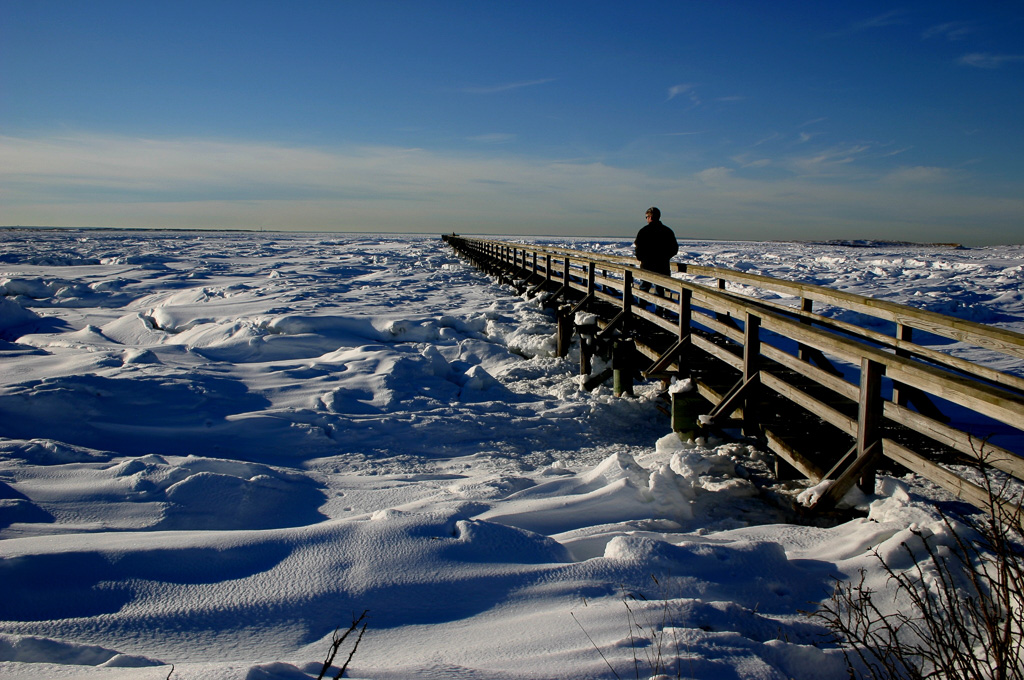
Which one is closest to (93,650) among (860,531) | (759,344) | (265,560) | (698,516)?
(265,560)

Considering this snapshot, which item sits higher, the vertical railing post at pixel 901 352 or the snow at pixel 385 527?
the vertical railing post at pixel 901 352

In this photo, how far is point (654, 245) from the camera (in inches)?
354

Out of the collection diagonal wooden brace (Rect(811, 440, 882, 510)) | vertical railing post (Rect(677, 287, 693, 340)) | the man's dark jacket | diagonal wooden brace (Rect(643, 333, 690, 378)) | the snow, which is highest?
the man's dark jacket

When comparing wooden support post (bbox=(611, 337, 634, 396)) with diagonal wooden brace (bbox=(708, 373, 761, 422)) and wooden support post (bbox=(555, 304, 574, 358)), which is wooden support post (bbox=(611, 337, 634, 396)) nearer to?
wooden support post (bbox=(555, 304, 574, 358))

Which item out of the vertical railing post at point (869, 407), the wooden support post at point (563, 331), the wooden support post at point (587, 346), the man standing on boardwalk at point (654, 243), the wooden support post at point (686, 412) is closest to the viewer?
the vertical railing post at point (869, 407)

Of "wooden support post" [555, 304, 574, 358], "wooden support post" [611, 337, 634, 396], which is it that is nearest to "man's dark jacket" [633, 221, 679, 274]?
"wooden support post" [555, 304, 574, 358]

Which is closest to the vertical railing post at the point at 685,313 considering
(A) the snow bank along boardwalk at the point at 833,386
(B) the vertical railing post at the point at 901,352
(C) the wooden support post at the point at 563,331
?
(A) the snow bank along boardwalk at the point at 833,386

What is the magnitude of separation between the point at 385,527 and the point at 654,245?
686cm

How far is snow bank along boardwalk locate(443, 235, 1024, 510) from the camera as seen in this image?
9.97ft

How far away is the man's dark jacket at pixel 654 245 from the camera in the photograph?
8.98 m

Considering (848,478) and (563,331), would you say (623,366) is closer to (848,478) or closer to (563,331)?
(563,331)

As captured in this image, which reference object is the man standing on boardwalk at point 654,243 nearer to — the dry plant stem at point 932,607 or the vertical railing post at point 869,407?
the vertical railing post at point 869,407

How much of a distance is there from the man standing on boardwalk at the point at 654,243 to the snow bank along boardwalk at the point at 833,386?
605 millimetres

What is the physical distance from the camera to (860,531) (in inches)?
131
